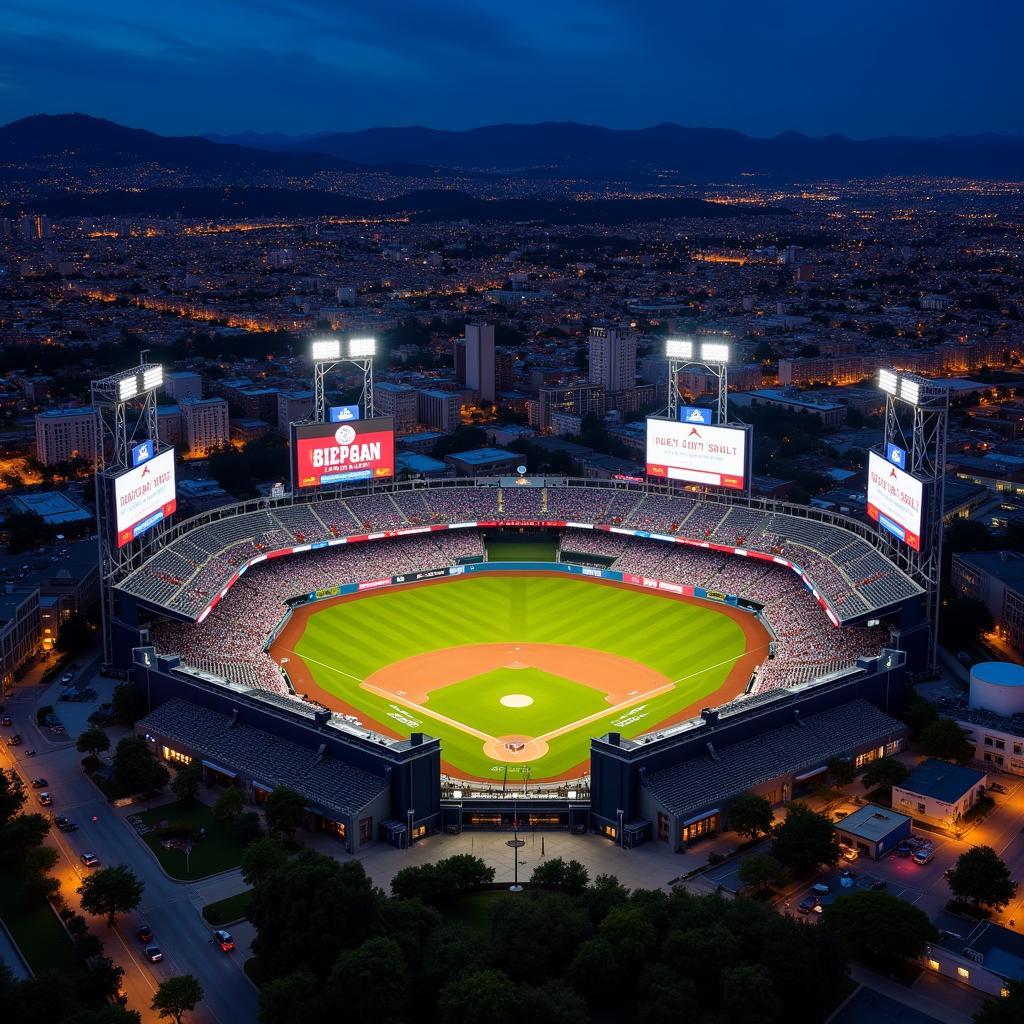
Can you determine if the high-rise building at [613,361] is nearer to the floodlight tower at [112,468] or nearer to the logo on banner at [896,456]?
the logo on banner at [896,456]

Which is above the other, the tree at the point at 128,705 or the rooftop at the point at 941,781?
the tree at the point at 128,705

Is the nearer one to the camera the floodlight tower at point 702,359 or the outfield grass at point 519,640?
the outfield grass at point 519,640

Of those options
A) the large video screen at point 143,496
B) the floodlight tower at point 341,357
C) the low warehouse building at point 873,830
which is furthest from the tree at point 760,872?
the floodlight tower at point 341,357

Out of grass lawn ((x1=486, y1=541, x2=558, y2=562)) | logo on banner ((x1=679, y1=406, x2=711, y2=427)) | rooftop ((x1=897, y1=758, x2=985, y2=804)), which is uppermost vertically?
logo on banner ((x1=679, y1=406, x2=711, y2=427))

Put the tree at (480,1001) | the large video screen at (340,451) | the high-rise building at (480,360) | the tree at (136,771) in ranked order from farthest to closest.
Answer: the high-rise building at (480,360), the large video screen at (340,451), the tree at (136,771), the tree at (480,1001)

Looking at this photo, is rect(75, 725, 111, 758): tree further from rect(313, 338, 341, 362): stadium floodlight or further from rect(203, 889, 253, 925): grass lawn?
rect(313, 338, 341, 362): stadium floodlight

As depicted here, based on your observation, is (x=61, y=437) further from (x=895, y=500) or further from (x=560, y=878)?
(x=560, y=878)

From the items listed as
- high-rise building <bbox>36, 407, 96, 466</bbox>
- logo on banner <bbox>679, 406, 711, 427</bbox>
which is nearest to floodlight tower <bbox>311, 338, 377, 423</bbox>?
logo on banner <bbox>679, 406, 711, 427</bbox>
